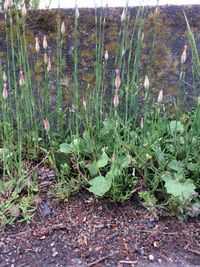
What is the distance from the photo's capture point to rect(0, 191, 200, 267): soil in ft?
4.45

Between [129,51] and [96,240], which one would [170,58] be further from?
[96,240]

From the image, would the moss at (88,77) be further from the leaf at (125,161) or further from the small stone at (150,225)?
the small stone at (150,225)

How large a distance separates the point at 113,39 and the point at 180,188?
3.31 feet

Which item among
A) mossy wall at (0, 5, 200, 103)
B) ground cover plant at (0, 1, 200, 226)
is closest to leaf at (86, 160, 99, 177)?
ground cover plant at (0, 1, 200, 226)

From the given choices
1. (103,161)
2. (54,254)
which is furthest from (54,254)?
(103,161)

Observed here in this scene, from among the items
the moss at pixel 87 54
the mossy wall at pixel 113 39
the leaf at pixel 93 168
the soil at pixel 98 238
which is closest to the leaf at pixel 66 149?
the leaf at pixel 93 168

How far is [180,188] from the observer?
4.81 ft

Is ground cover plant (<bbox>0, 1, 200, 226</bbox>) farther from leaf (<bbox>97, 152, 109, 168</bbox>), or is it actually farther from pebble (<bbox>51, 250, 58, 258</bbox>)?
pebble (<bbox>51, 250, 58, 258</bbox>)

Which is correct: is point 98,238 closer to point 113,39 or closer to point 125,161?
point 125,161

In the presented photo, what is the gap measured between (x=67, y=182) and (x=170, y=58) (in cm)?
93

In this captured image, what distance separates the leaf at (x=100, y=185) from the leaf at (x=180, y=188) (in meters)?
0.24

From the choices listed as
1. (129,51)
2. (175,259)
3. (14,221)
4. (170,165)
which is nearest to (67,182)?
(14,221)

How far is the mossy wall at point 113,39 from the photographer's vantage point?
2088 mm

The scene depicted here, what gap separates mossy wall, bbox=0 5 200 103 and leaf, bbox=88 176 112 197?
0.72 m
